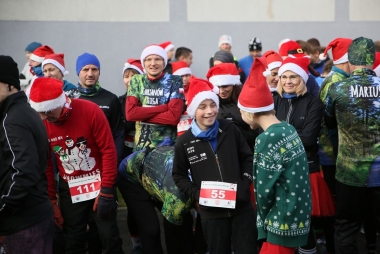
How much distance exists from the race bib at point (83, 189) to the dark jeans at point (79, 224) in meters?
0.07

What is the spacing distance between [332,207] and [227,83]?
1.57 m

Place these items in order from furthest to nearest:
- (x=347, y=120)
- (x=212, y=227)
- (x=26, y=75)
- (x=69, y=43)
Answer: (x=69, y=43) → (x=26, y=75) → (x=347, y=120) → (x=212, y=227)

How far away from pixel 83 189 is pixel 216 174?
1.25m

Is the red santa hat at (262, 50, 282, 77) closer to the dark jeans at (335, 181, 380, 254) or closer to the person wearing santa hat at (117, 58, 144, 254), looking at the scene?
the person wearing santa hat at (117, 58, 144, 254)

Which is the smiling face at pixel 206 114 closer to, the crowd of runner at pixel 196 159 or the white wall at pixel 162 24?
the crowd of runner at pixel 196 159

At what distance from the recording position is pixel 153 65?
6574 mm

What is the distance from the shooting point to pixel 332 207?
20.6ft

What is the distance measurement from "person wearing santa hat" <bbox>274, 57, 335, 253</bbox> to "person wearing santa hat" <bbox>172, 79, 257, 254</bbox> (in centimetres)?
85

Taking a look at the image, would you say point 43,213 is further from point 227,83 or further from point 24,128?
point 227,83

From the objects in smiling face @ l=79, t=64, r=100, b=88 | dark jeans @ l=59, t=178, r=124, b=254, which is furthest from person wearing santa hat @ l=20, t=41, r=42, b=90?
dark jeans @ l=59, t=178, r=124, b=254

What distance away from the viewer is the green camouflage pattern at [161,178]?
5668mm

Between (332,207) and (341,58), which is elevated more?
(341,58)

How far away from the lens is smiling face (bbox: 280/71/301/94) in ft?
20.6

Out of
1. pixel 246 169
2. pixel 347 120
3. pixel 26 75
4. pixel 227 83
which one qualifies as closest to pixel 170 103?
pixel 227 83
